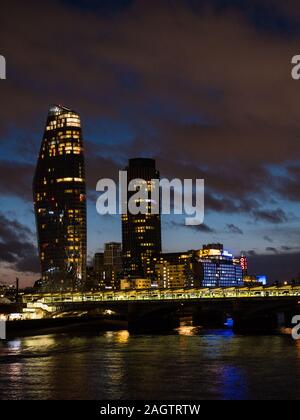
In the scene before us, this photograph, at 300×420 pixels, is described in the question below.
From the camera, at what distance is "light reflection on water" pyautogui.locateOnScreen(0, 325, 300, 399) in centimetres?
5856

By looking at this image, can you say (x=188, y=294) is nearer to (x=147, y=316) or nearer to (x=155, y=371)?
(x=147, y=316)

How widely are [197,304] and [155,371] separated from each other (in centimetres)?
9300

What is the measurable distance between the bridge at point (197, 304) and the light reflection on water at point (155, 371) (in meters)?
43.9

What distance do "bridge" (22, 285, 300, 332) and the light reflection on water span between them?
43.9m

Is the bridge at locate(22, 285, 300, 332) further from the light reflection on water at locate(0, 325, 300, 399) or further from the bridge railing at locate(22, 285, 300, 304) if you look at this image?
the light reflection on water at locate(0, 325, 300, 399)

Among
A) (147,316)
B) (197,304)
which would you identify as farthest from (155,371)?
(147,316)

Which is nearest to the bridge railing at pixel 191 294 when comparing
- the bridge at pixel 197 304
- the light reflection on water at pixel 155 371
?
the bridge at pixel 197 304

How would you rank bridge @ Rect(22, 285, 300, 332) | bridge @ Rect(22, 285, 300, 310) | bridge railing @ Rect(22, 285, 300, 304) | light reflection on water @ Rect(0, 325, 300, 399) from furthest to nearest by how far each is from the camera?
1. bridge railing @ Rect(22, 285, 300, 304)
2. bridge @ Rect(22, 285, 300, 310)
3. bridge @ Rect(22, 285, 300, 332)
4. light reflection on water @ Rect(0, 325, 300, 399)

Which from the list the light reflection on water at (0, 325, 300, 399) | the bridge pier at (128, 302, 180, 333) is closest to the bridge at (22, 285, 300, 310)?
the bridge pier at (128, 302, 180, 333)

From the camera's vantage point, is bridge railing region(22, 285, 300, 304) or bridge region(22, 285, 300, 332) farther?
bridge railing region(22, 285, 300, 304)

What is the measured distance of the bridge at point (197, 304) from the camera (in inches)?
6004
